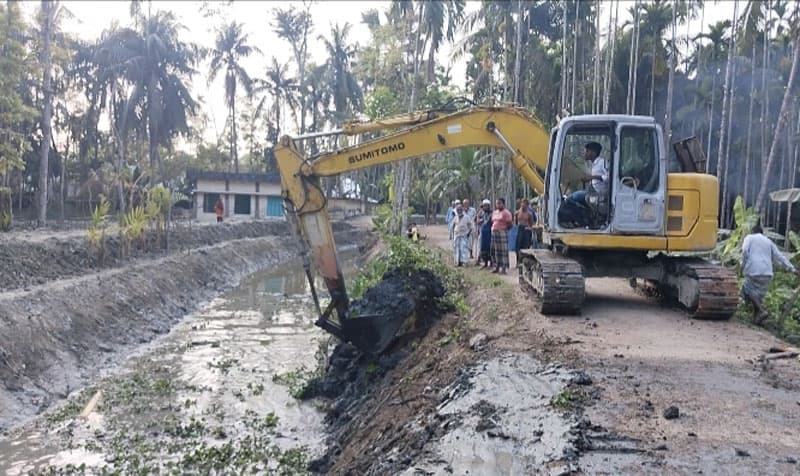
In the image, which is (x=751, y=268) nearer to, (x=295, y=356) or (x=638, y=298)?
(x=638, y=298)

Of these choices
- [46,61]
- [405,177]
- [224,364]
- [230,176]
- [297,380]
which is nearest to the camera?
[297,380]

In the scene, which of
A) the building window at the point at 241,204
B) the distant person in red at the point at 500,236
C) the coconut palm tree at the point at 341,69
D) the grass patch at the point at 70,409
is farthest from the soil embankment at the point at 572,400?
the coconut palm tree at the point at 341,69

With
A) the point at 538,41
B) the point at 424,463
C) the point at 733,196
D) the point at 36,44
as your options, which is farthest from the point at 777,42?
the point at 424,463

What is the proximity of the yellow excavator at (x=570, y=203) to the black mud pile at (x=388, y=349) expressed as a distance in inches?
10.2

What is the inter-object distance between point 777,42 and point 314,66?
33.3 m

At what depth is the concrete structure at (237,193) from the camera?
4709 centimetres

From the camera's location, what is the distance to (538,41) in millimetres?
32938

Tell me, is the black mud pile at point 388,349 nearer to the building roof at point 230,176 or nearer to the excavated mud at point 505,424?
the excavated mud at point 505,424

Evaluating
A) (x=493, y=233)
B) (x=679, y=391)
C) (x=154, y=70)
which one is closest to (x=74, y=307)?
(x=493, y=233)

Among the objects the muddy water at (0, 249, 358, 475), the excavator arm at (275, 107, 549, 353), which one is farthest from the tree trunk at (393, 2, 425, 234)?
the excavator arm at (275, 107, 549, 353)

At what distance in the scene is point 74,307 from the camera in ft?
48.0

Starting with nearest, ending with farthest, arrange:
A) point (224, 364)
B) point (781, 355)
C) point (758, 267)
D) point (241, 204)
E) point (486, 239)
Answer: point (781, 355) < point (758, 267) < point (224, 364) < point (486, 239) < point (241, 204)

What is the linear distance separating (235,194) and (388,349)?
127ft

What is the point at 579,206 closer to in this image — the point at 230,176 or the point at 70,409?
the point at 70,409
